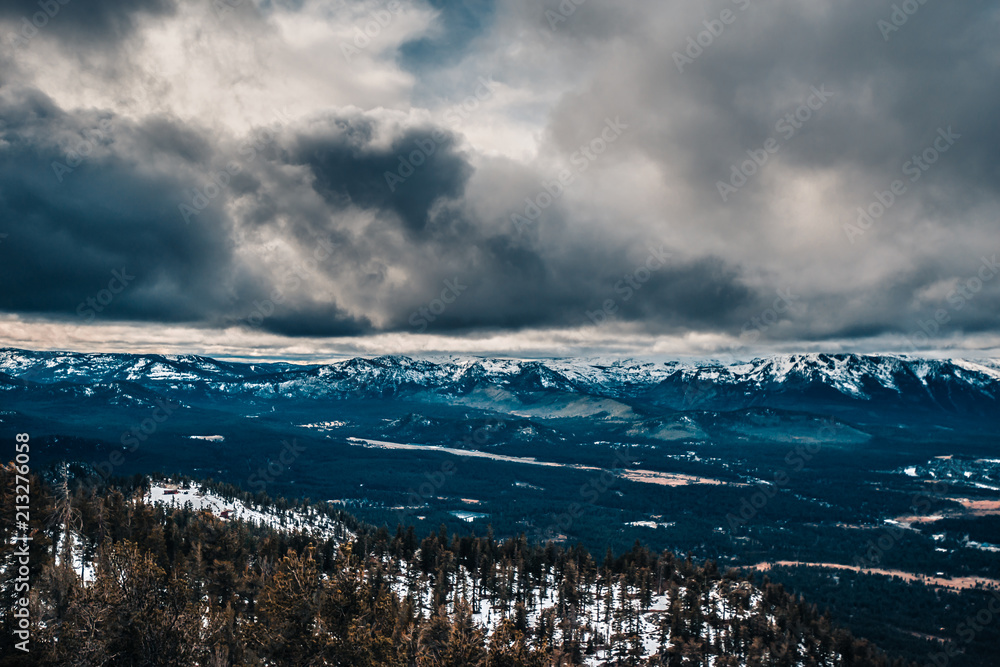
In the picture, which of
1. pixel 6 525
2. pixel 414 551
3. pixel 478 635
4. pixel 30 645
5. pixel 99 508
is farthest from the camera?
pixel 414 551

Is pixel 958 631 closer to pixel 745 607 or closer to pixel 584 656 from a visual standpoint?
pixel 745 607

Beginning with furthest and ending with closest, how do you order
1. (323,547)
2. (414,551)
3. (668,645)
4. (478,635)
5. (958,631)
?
(958,631)
(414,551)
(323,547)
(668,645)
(478,635)

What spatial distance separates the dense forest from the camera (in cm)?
2805

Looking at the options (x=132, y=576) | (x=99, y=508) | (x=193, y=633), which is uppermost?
(x=132, y=576)

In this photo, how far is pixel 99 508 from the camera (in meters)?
90.8

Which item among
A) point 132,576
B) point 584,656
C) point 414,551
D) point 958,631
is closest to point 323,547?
point 414,551

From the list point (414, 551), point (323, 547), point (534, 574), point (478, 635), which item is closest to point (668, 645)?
point (534, 574)

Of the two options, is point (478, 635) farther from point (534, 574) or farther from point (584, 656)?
point (534, 574)

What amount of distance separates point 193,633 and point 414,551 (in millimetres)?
112512

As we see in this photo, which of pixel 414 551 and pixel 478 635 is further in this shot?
pixel 414 551

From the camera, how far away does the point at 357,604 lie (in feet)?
95.0

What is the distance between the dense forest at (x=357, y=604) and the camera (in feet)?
92.0

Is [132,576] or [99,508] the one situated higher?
[132,576]

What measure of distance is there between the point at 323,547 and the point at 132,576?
10378 centimetres
